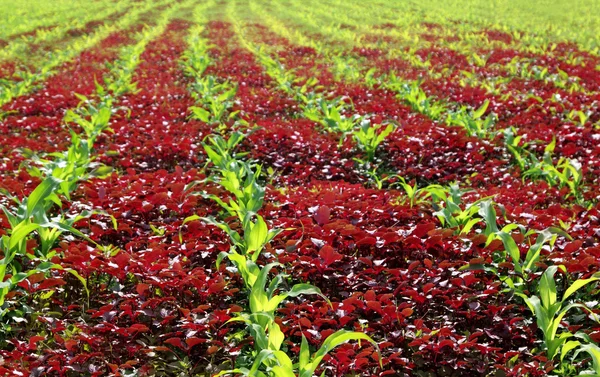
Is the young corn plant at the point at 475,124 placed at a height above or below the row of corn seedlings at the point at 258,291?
below

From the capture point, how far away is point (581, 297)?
347 centimetres

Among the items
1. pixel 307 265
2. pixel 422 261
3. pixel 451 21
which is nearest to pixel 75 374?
pixel 307 265

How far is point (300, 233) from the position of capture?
4035 mm

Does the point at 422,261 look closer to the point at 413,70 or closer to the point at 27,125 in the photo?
the point at 27,125

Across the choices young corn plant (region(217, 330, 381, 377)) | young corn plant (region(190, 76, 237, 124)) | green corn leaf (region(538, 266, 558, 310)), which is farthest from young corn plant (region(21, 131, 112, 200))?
green corn leaf (region(538, 266, 558, 310))

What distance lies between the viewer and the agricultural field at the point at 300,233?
296 cm

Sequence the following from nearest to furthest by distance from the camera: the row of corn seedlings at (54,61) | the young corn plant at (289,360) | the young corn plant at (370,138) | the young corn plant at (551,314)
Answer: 1. the young corn plant at (289,360)
2. the young corn plant at (551,314)
3. the young corn plant at (370,138)
4. the row of corn seedlings at (54,61)

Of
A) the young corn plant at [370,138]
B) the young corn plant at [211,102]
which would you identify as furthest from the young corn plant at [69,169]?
the young corn plant at [370,138]

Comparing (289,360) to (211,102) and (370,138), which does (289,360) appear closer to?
(370,138)

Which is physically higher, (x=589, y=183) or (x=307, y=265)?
(x=307, y=265)

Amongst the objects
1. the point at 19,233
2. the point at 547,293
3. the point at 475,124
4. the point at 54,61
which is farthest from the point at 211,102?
the point at 54,61

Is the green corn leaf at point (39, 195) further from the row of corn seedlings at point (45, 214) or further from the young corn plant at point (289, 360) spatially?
the young corn plant at point (289, 360)

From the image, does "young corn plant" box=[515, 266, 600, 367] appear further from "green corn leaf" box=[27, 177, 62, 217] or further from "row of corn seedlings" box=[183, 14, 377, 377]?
"green corn leaf" box=[27, 177, 62, 217]

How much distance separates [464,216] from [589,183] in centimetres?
239
